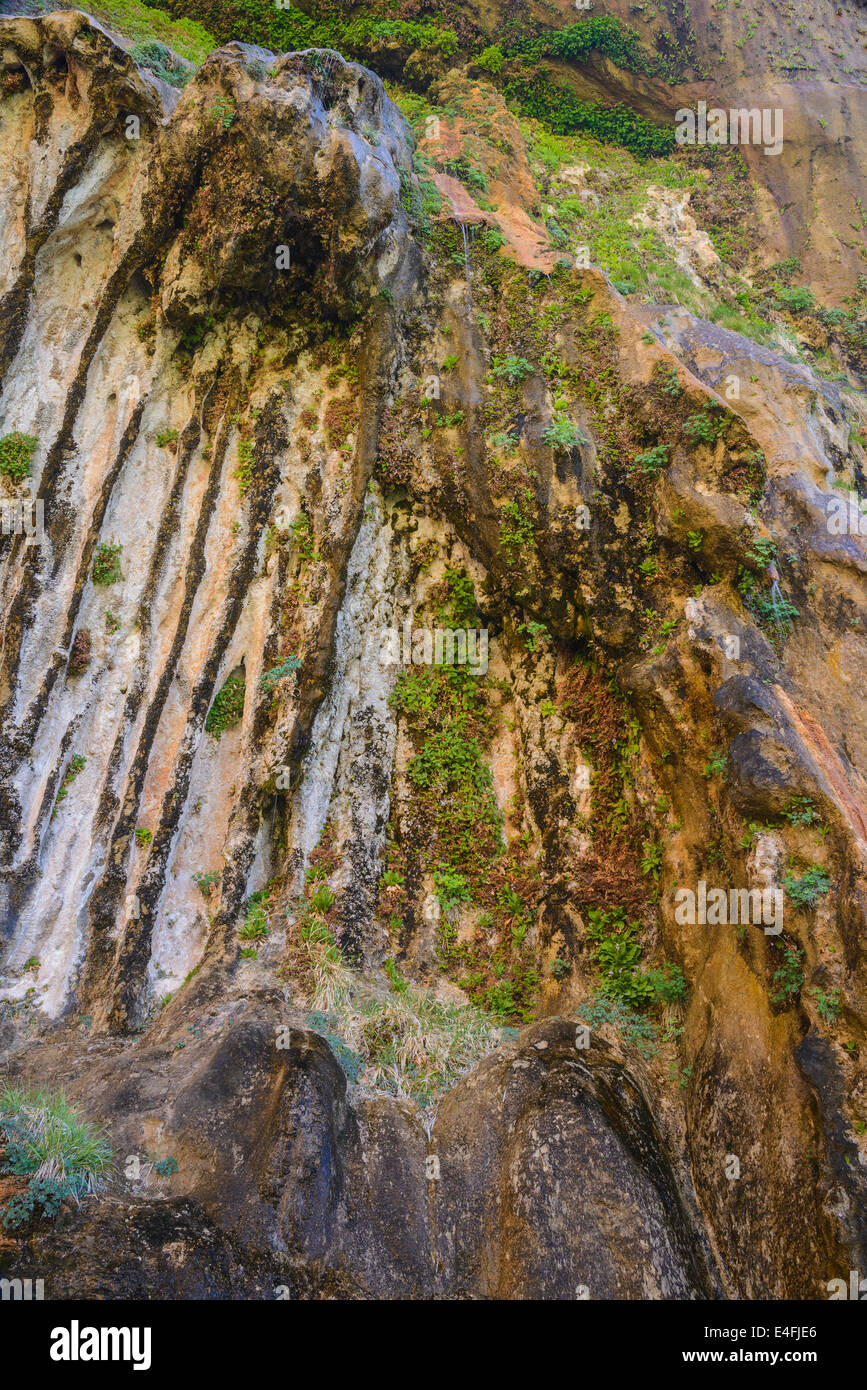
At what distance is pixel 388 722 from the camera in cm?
1098

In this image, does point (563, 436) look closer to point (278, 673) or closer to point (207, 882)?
point (278, 673)

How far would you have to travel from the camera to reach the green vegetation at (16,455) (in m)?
10.0

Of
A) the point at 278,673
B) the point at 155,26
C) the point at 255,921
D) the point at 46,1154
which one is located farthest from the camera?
the point at 155,26

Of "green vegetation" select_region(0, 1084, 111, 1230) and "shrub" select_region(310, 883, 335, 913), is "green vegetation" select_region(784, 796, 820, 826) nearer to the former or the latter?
"shrub" select_region(310, 883, 335, 913)

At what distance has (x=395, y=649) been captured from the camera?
37.0 feet

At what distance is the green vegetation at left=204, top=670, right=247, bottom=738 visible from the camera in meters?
10.3

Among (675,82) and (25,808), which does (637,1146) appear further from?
(675,82)

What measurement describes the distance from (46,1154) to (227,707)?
5614mm

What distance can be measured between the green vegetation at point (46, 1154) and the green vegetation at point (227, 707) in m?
4.74

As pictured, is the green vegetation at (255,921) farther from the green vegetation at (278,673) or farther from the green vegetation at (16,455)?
the green vegetation at (16,455)

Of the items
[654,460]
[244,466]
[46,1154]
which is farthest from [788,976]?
[244,466]

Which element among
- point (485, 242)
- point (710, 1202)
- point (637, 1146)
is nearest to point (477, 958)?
point (637, 1146)

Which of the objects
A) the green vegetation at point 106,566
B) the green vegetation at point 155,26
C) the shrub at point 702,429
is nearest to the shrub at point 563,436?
the shrub at point 702,429

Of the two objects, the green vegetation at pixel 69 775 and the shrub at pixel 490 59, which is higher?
the shrub at pixel 490 59
